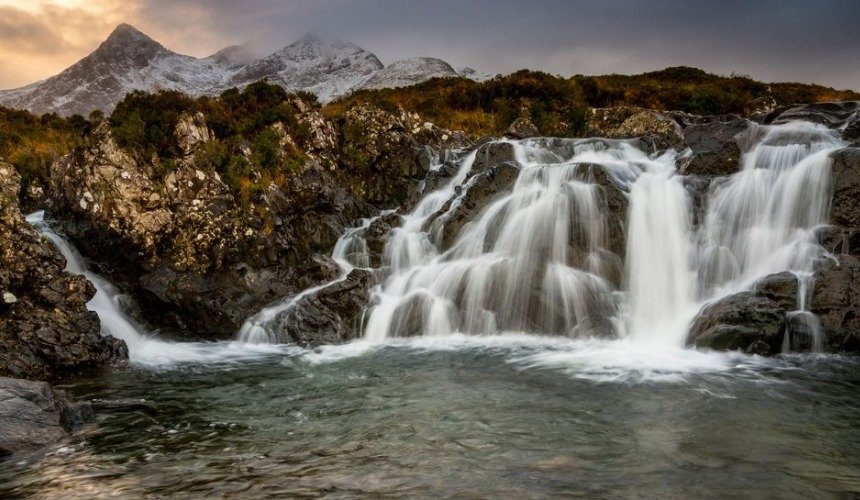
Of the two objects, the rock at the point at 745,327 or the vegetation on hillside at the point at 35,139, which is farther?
the vegetation on hillside at the point at 35,139

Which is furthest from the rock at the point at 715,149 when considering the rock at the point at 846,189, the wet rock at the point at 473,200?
the wet rock at the point at 473,200

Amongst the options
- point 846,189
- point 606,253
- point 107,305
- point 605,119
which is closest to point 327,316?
point 107,305

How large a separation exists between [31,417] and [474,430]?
5574mm

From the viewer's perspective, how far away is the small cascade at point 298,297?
13.8m

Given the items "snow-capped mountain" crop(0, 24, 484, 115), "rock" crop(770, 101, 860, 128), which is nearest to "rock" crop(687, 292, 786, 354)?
"rock" crop(770, 101, 860, 128)

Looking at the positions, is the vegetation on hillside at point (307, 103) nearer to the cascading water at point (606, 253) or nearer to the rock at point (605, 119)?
the rock at point (605, 119)

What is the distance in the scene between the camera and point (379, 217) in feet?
61.1

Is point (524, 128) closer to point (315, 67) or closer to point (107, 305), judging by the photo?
point (107, 305)

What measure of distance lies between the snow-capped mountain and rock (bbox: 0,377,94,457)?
178 ft

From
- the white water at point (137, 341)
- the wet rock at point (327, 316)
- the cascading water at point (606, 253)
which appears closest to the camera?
the white water at point (137, 341)

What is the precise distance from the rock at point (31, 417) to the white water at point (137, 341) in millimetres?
4484

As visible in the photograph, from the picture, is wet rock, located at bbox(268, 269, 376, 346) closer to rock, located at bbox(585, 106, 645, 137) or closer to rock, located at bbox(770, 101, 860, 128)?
rock, located at bbox(585, 106, 645, 137)

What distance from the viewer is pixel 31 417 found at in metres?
6.72

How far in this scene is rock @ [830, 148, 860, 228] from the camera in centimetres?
1237
